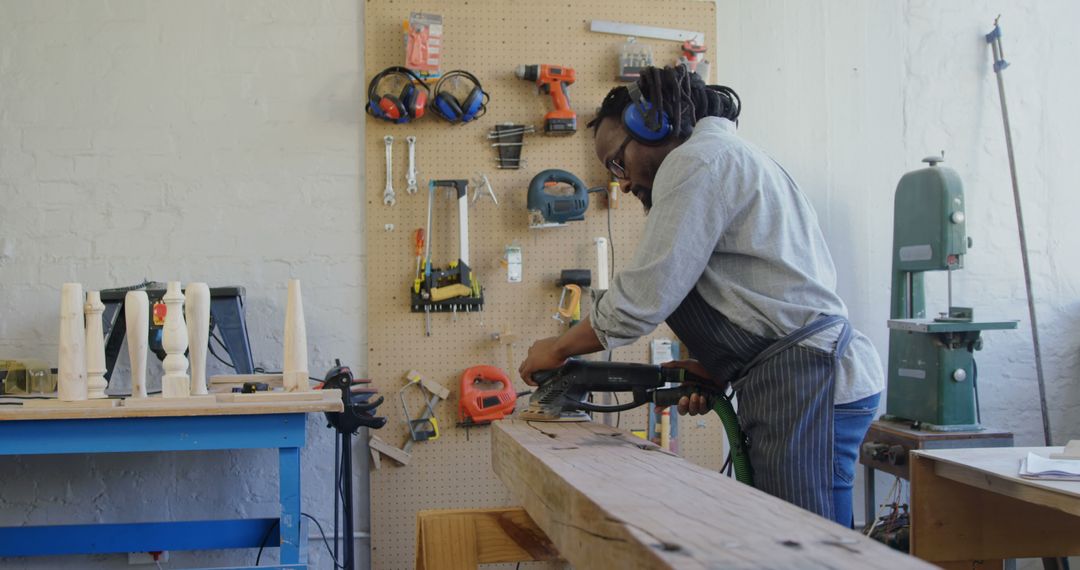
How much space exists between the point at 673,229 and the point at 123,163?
2.43 m

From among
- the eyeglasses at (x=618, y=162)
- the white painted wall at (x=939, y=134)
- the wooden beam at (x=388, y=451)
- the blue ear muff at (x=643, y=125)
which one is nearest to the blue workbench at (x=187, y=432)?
the wooden beam at (x=388, y=451)

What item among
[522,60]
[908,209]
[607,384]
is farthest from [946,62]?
[607,384]

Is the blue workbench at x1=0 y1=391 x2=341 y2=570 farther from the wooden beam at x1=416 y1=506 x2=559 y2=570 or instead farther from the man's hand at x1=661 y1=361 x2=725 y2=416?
the man's hand at x1=661 y1=361 x2=725 y2=416

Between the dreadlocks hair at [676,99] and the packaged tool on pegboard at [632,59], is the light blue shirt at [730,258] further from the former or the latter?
the packaged tool on pegboard at [632,59]

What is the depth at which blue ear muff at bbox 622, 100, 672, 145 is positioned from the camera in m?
1.88

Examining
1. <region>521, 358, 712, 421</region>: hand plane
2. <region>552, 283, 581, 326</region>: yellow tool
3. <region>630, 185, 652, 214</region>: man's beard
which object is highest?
<region>630, 185, 652, 214</region>: man's beard

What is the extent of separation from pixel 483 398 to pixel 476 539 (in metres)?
1.37

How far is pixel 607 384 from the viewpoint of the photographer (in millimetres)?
1924

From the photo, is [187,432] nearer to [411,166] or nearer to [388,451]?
[388,451]

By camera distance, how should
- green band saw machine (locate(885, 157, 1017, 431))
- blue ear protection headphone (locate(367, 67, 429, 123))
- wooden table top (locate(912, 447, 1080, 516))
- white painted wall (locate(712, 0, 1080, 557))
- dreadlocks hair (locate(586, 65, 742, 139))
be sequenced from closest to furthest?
wooden table top (locate(912, 447, 1080, 516)), dreadlocks hair (locate(586, 65, 742, 139)), green band saw machine (locate(885, 157, 1017, 431)), blue ear protection headphone (locate(367, 67, 429, 123)), white painted wall (locate(712, 0, 1080, 557))

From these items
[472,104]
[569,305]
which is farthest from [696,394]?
[472,104]

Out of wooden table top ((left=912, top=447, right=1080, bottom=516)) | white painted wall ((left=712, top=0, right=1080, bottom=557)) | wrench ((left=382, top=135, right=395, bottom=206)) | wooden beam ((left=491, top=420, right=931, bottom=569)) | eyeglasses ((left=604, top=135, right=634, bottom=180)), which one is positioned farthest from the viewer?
white painted wall ((left=712, top=0, right=1080, bottom=557))

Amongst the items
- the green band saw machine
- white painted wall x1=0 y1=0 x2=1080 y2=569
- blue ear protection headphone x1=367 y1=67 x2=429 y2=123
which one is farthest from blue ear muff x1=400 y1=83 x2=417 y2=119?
the green band saw machine

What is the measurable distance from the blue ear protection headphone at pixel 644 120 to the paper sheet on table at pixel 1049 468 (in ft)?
3.67
